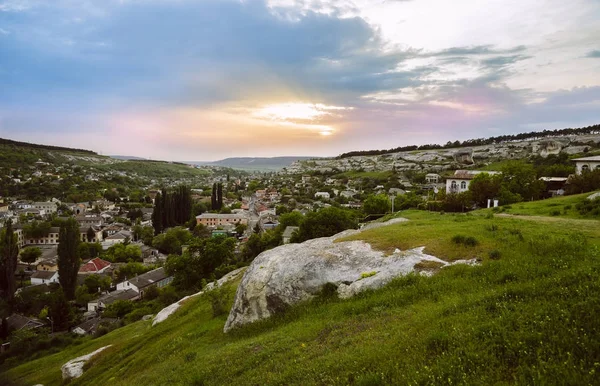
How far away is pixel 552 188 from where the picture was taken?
164 ft

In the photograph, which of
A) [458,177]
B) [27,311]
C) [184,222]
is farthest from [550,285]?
[184,222]

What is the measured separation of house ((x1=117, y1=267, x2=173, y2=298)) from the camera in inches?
2549

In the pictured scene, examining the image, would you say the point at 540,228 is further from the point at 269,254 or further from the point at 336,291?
the point at 269,254

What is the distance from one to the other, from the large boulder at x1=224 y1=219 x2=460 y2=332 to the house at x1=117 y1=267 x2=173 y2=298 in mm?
52470

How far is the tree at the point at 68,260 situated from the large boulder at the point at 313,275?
56.9m

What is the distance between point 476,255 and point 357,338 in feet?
26.2

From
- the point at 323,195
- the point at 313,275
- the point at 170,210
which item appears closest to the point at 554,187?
the point at 313,275

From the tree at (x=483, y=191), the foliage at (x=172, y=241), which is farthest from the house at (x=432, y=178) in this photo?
the tree at (x=483, y=191)

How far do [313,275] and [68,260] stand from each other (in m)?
61.8

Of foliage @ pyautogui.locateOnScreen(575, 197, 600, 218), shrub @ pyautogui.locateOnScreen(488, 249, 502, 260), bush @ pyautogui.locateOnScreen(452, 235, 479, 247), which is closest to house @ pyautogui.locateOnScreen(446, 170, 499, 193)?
foliage @ pyautogui.locateOnScreen(575, 197, 600, 218)

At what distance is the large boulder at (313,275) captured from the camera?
15.6 m

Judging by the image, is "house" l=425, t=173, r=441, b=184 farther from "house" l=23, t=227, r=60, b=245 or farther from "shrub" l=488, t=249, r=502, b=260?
"house" l=23, t=227, r=60, b=245

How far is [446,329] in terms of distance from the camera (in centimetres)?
897

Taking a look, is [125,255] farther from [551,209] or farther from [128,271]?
[551,209]
